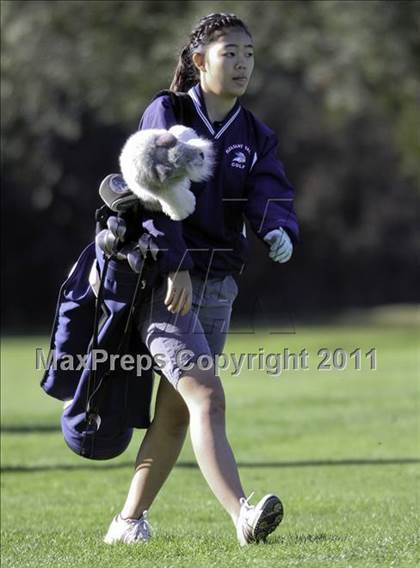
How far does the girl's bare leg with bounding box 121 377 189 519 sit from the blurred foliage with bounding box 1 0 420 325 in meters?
11.7

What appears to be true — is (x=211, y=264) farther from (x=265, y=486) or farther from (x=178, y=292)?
(x=265, y=486)

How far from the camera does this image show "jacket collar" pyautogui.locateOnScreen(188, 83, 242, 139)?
229 inches

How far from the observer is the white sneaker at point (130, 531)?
6.00 metres

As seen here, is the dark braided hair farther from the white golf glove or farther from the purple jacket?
the white golf glove

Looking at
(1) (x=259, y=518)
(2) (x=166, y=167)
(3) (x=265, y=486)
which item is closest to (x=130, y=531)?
(1) (x=259, y=518)

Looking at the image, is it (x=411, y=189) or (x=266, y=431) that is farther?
(x=411, y=189)

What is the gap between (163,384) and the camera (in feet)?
19.7

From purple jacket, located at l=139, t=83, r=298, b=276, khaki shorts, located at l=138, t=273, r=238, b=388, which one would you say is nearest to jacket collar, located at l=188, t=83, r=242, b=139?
purple jacket, located at l=139, t=83, r=298, b=276

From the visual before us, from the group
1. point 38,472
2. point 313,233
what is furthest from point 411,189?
point 38,472

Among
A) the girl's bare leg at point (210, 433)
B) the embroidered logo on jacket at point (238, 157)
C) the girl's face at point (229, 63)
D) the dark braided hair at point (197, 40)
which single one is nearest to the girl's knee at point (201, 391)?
the girl's bare leg at point (210, 433)

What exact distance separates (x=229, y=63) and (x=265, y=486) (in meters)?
4.12

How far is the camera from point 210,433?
5.59 meters

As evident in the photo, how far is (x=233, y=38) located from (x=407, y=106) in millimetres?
21553

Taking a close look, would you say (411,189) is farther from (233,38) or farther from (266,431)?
(233,38)
